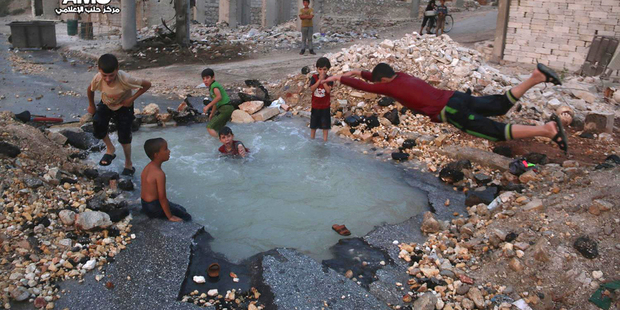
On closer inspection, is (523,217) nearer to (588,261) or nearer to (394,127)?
(588,261)

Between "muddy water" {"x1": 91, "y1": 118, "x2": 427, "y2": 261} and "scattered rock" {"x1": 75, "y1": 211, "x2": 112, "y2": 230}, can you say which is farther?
"muddy water" {"x1": 91, "y1": 118, "x2": 427, "y2": 261}

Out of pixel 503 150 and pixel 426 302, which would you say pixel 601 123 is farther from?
pixel 426 302

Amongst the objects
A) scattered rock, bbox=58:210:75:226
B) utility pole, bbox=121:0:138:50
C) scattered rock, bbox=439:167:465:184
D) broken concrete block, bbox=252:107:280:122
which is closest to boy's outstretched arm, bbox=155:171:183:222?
scattered rock, bbox=58:210:75:226

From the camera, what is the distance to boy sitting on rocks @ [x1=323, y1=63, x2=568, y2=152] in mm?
4234

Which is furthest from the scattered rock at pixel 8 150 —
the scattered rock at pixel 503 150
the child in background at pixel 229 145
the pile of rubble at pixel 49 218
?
the scattered rock at pixel 503 150

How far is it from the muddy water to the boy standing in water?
71cm

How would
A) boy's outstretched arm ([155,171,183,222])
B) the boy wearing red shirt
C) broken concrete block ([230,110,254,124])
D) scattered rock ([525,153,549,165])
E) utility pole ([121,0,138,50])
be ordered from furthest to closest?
utility pole ([121,0,138,50]) → broken concrete block ([230,110,254,124]) → the boy wearing red shirt → scattered rock ([525,153,549,165]) → boy's outstretched arm ([155,171,183,222])

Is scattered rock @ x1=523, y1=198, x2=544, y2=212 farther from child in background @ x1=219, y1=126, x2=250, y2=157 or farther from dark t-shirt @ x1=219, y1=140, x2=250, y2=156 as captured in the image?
dark t-shirt @ x1=219, y1=140, x2=250, y2=156

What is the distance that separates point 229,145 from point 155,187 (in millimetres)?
2324

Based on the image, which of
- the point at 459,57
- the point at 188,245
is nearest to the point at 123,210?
the point at 188,245

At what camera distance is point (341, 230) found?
4730 millimetres

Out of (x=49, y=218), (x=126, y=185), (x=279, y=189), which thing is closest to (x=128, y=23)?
(x=126, y=185)

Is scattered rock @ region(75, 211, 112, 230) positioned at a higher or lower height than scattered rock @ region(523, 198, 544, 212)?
lower

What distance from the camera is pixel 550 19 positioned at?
1114 cm
